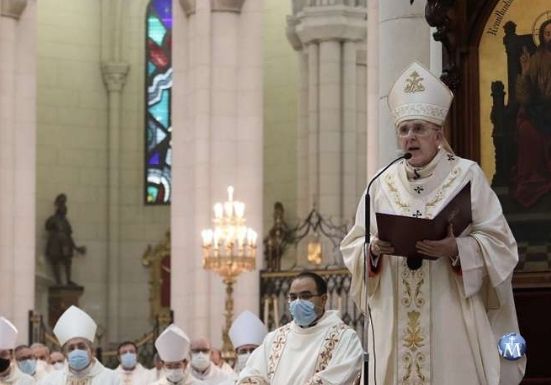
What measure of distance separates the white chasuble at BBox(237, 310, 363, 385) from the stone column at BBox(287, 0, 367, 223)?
60.6 ft

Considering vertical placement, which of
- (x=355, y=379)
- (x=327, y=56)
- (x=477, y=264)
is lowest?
(x=355, y=379)

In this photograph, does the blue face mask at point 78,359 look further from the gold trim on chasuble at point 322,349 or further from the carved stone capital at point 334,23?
the carved stone capital at point 334,23

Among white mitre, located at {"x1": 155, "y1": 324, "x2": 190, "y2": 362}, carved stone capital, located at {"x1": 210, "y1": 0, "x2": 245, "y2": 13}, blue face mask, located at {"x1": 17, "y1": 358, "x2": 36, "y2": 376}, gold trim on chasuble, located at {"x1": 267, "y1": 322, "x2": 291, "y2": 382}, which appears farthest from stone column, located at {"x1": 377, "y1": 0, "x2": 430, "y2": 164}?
carved stone capital, located at {"x1": 210, "y1": 0, "x2": 245, "y2": 13}

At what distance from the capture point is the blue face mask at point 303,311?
1085 cm

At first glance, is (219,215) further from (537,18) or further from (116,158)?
(537,18)

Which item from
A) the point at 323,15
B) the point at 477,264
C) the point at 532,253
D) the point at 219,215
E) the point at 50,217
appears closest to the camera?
the point at 477,264

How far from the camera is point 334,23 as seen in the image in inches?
1174

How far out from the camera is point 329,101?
3011 centimetres

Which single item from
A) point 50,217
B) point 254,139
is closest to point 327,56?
point 254,139

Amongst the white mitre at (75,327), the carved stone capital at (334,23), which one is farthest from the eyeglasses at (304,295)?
the carved stone capital at (334,23)

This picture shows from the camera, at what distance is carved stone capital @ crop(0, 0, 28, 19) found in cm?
2742

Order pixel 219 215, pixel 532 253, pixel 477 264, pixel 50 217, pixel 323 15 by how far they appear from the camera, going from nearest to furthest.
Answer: pixel 477 264
pixel 532 253
pixel 219 215
pixel 323 15
pixel 50 217

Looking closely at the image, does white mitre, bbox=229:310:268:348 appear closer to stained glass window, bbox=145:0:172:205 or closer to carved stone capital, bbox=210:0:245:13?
carved stone capital, bbox=210:0:245:13

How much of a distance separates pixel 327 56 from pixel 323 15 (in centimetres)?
69
